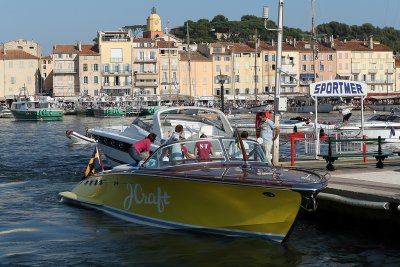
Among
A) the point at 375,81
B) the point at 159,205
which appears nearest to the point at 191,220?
the point at 159,205

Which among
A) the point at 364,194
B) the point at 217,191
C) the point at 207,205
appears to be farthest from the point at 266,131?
the point at 217,191

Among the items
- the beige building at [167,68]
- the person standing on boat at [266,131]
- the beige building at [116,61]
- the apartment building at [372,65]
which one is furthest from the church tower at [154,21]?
the person standing on boat at [266,131]

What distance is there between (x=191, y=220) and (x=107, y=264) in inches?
94.1

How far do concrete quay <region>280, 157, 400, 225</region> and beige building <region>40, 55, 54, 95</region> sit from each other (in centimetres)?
12634

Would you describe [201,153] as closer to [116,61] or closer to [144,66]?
[116,61]

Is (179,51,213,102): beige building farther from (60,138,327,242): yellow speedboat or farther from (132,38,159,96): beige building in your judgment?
(60,138,327,242): yellow speedboat

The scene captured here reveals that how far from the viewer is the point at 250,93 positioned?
139 metres

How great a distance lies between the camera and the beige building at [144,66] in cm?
13375

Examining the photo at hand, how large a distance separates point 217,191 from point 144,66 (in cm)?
12087

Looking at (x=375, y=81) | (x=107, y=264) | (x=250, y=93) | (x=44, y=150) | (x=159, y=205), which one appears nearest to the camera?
(x=107, y=264)

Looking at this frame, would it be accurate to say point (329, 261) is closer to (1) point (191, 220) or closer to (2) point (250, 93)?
(1) point (191, 220)

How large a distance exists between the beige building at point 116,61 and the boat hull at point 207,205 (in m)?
115

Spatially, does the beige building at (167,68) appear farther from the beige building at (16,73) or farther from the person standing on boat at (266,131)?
the person standing on boat at (266,131)

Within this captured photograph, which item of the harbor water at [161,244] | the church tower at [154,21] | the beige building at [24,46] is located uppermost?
the church tower at [154,21]
